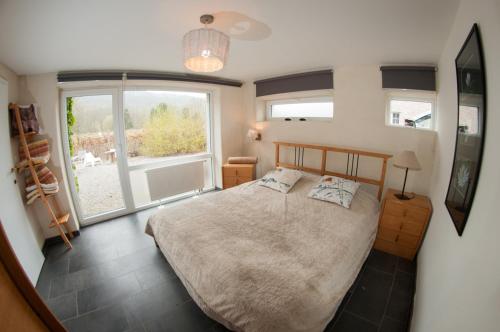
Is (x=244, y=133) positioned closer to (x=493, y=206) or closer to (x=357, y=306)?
(x=357, y=306)

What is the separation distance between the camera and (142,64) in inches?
99.6

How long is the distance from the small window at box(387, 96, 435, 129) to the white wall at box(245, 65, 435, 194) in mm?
177

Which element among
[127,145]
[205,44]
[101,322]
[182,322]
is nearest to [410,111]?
[205,44]

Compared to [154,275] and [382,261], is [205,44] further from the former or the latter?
[382,261]

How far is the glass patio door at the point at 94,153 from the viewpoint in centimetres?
284

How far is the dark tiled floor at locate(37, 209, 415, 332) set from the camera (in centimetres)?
160

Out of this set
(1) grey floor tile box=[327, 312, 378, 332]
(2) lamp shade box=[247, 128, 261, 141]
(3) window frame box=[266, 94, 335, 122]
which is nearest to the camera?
(1) grey floor tile box=[327, 312, 378, 332]

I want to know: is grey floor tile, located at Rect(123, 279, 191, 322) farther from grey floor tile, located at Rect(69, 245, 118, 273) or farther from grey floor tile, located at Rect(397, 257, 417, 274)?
grey floor tile, located at Rect(397, 257, 417, 274)

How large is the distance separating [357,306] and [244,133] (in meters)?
3.52

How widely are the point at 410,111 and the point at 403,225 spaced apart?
1.50 meters

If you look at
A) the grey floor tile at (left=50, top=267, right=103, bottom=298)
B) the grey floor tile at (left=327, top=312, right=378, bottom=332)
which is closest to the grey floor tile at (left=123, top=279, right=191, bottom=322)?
the grey floor tile at (left=50, top=267, right=103, bottom=298)

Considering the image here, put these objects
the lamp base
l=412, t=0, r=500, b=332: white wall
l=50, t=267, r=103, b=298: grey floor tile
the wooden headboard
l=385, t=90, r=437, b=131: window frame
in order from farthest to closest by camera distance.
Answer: the wooden headboard, l=385, t=90, r=437, b=131: window frame, the lamp base, l=50, t=267, r=103, b=298: grey floor tile, l=412, t=0, r=500, b=332: white wall

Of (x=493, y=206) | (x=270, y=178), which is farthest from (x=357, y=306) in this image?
(x=270, y=178)

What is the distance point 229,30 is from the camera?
1.67 meters
